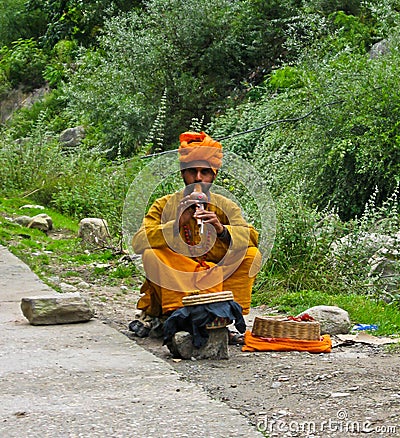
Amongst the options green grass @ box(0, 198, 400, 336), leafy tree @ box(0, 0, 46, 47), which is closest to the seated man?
green grass @ box(0, 198, 400, 336)

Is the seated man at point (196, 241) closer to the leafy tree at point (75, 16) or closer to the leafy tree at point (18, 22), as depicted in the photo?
the leafy tree at point (75, 16)

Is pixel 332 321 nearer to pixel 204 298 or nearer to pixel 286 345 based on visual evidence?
pixel 286 345

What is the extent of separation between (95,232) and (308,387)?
19.4 ft

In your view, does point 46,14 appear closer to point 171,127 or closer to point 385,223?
point 171,127

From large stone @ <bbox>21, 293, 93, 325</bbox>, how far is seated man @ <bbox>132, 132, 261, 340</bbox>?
0.65m

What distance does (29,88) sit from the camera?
25875 mm

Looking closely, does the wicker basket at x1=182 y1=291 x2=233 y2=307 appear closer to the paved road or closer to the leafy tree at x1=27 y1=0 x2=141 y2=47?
the paved road

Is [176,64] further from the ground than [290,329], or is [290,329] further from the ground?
[176,64]

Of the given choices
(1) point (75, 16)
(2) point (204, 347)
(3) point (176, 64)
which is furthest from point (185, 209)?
(1) point (75, 16)

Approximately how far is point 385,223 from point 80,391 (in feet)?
14.8

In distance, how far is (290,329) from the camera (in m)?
5.10

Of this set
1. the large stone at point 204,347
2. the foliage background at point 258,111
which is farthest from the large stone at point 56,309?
the foliage background at point 258,111

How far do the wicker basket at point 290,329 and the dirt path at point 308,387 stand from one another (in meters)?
0.14

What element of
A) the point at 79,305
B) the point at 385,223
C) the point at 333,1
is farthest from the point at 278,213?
the point at 333,1
